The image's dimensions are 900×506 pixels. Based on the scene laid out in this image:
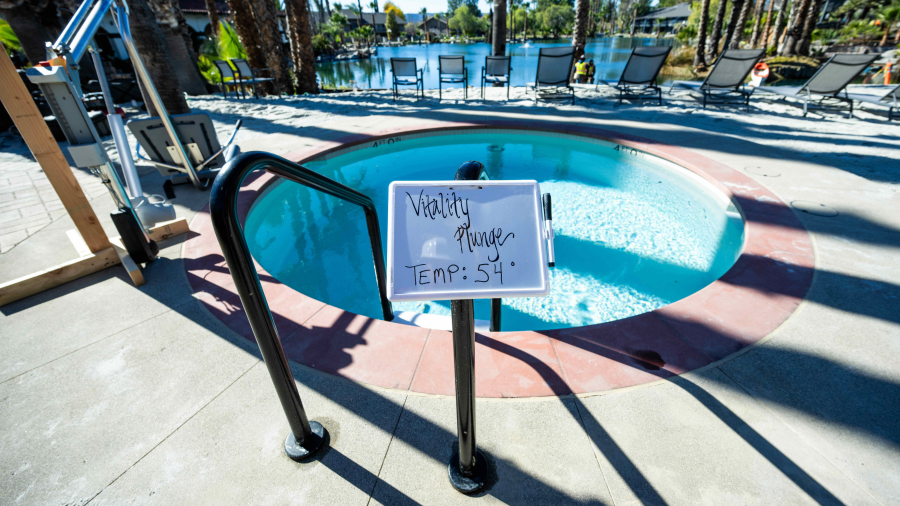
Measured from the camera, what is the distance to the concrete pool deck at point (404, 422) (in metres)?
1.47

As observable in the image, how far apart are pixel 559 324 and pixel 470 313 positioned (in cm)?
239

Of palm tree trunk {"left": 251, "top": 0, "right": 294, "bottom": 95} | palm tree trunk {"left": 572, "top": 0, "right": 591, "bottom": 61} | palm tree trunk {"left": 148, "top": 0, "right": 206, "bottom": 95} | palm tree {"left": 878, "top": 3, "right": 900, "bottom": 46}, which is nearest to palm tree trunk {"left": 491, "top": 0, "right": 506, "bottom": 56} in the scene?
palm tree trunk {"left": 572, "top": 0, "right": 591, "bottom": 61}

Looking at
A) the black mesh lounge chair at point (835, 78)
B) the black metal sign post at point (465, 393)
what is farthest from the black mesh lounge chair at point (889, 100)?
the black metal sign post at point (465, 393)

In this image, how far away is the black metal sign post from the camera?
115 cm

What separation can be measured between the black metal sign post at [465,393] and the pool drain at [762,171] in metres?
4.86

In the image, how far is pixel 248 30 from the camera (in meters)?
11.3

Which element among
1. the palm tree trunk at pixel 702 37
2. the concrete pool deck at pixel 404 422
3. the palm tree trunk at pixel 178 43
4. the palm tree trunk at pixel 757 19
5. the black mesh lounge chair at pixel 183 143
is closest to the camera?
the concrete pool deck at pixel 404 422

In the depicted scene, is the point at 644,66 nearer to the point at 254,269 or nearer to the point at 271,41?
the point at 254,269

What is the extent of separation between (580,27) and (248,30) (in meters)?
10.8

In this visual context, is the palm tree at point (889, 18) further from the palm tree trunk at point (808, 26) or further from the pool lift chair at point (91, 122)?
the pool lift chair at point (91, 122)

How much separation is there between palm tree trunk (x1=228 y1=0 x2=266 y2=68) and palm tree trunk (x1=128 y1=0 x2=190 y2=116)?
6.50m

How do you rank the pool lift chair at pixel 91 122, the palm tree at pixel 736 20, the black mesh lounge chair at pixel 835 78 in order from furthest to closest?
the palm tree at pixel 736 20 → the black mesh lounge chair at pixel 835 78 → the pool lift chair at pixel 91 122

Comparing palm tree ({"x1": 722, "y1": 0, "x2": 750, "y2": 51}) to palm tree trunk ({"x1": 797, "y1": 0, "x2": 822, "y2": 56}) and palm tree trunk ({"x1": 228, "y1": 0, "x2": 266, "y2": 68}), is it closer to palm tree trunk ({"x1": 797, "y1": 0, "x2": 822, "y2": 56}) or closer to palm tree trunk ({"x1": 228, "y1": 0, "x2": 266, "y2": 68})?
palm tree trunk ({"x1": 797, "y1": 0, "x2": 822, "y2": 56})

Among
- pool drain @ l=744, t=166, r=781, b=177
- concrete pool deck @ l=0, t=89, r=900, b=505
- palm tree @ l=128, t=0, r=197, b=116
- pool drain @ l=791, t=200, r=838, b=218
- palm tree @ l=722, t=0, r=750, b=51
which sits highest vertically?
palm tree @ l=722, t=0, r=750, b=51
